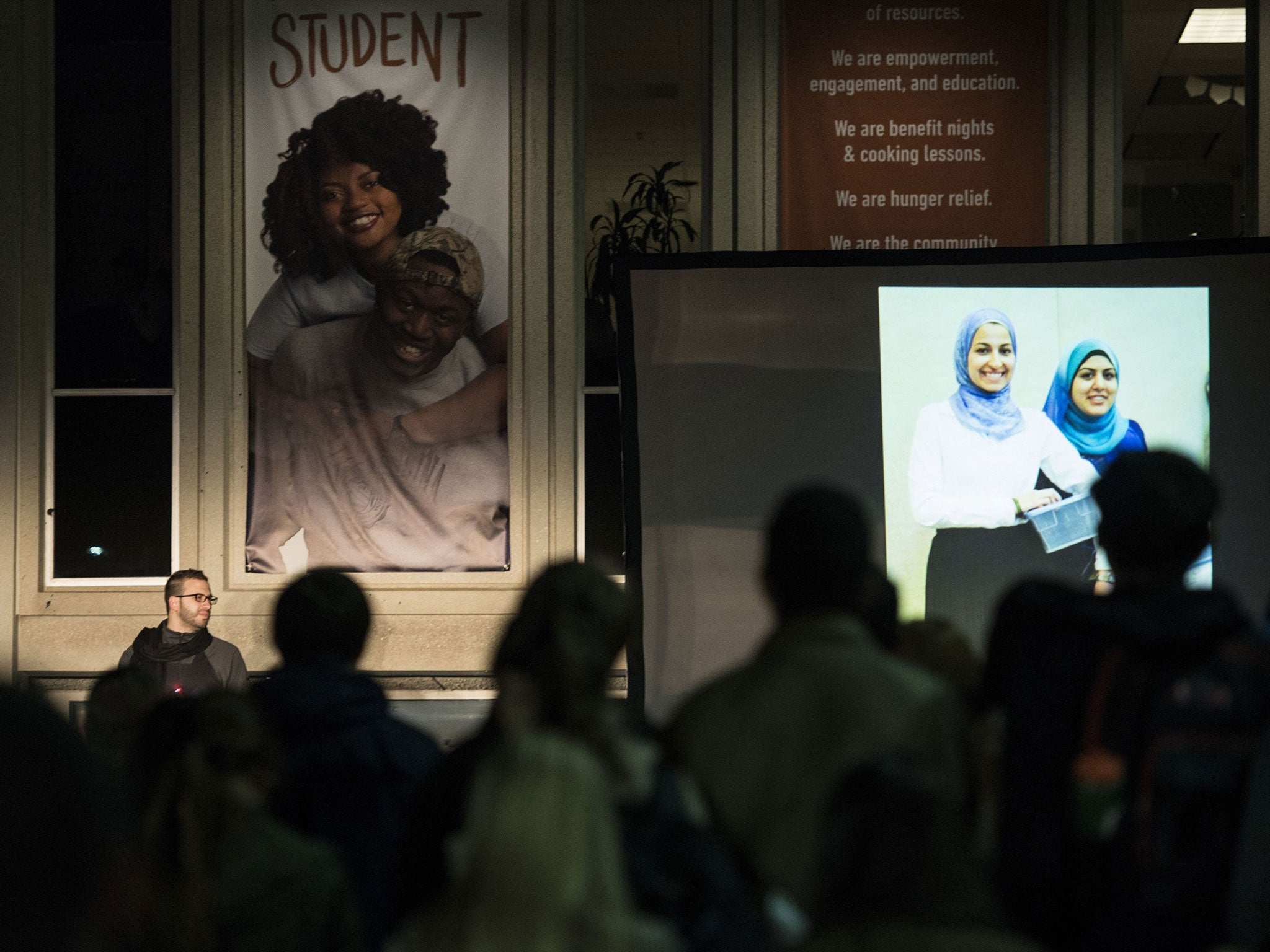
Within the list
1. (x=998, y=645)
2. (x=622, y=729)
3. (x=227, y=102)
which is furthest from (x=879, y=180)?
(x=622, y=729)

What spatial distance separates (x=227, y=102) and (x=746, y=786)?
5673 millimetres

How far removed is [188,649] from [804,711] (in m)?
4.41

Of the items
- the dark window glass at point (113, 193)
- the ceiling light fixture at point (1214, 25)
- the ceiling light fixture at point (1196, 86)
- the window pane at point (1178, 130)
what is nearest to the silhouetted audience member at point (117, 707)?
the dark window glass at point (113, 193)

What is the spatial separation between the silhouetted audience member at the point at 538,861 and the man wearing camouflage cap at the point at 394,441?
200 inches

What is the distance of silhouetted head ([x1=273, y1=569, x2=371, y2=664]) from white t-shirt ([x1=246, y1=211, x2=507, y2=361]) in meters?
4.31

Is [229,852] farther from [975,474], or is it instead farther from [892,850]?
[975,474]

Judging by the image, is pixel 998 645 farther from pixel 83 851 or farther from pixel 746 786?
pixel 83 851

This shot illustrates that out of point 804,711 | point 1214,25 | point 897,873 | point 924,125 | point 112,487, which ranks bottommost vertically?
point 897,873

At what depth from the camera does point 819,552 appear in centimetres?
180

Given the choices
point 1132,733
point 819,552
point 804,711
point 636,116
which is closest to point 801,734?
point 804,711

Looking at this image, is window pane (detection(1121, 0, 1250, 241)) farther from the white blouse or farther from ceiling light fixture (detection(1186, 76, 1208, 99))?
the white blouse

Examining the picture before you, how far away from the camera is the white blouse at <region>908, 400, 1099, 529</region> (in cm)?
531

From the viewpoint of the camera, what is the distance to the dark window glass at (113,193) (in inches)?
260

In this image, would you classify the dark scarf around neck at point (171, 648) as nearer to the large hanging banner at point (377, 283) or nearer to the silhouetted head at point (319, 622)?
the large hanging banner at point (377, 283)
